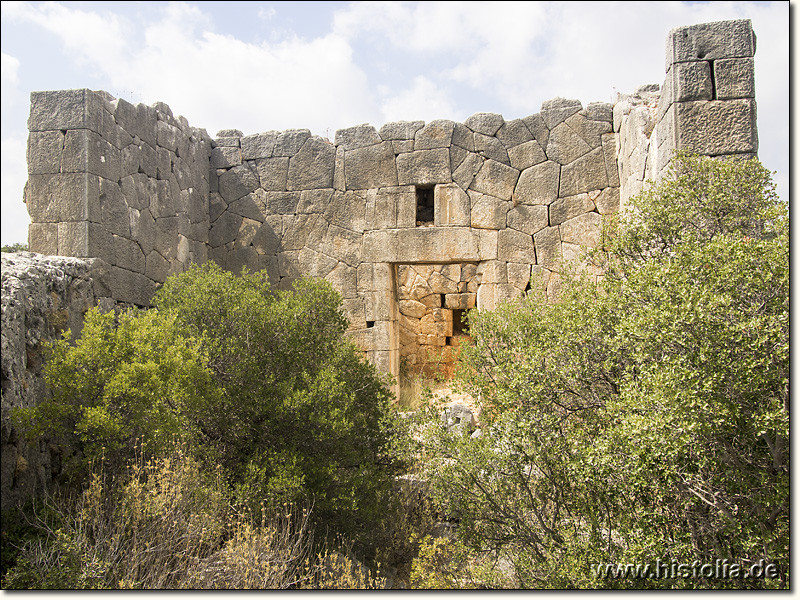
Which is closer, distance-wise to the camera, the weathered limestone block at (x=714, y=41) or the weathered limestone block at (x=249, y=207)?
the weathered limestone block at (x=714, y=41)

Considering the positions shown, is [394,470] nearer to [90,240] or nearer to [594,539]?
[594,539]

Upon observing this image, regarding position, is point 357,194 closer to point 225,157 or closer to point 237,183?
point 237,183

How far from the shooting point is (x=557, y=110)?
8.81 meters

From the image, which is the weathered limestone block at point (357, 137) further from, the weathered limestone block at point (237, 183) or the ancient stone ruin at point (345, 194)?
the weathered limestone block at point (237, 183)

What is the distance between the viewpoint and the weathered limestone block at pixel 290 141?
9344 mm

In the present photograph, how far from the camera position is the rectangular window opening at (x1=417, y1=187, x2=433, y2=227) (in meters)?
9.41

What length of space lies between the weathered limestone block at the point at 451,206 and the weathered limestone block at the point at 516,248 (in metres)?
0.54

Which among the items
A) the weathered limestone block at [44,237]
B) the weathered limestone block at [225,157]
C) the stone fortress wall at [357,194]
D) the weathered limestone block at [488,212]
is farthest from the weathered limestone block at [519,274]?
the weathered limestone block at [44,237]

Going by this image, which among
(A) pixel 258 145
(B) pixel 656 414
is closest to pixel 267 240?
(A) pixel 258 145

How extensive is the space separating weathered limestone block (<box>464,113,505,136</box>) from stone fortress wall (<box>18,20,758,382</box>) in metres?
0.01

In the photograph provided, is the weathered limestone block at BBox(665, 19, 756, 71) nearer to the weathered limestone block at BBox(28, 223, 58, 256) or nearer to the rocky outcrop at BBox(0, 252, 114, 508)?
the rocky outcrop at BBox(0, 252, 114, 508)

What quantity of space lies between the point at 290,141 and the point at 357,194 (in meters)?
1.22

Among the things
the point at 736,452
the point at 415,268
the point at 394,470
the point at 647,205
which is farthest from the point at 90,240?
the point at 415,268

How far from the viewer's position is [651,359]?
4109 millimetres
